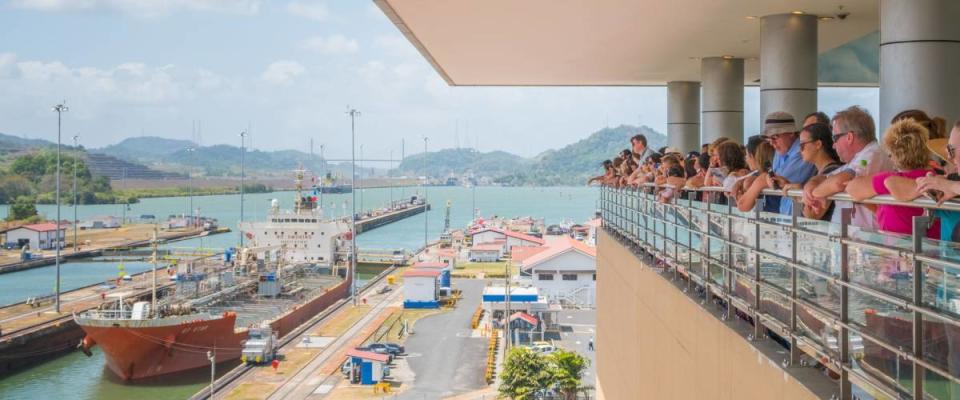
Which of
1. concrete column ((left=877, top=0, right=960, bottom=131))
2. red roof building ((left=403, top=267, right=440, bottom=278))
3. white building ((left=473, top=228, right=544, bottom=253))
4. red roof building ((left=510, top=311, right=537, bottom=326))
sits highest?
concrete column ((left=877, top=0, right=960, bottom=131))

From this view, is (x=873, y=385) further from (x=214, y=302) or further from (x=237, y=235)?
(x=237, y=235)

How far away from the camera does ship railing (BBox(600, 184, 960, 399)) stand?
2.10 m

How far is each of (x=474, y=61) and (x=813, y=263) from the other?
383 inches

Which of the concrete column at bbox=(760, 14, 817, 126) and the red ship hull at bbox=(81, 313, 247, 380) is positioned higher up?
the concrete column at bbox=(760, 14, 817, 126)

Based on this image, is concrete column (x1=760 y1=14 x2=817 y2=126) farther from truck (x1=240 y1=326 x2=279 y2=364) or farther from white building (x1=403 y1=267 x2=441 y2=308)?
white building (x1=403 y1=267 x2=441 y2=308)

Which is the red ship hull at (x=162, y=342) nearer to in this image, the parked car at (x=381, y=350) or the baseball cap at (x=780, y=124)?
the parked car at (x=381, y=350)

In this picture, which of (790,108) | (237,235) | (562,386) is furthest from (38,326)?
(237,235)

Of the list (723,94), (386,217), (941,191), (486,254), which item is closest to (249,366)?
(723,94)

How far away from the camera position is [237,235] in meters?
98.3

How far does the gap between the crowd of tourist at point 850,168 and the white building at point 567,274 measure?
31618 millimetres

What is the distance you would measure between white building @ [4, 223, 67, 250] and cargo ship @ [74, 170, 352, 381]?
21382mm

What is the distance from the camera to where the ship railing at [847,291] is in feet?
6.88

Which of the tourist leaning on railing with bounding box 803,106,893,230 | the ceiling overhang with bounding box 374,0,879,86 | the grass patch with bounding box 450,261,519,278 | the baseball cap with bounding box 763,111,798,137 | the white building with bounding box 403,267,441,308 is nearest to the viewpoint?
the tourist leaning on railing with bounding box 803,106,893,230

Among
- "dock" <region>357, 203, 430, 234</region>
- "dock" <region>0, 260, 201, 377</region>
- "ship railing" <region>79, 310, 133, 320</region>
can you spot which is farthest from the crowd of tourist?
"dock" <region>357, 203, 430, 234</region>
